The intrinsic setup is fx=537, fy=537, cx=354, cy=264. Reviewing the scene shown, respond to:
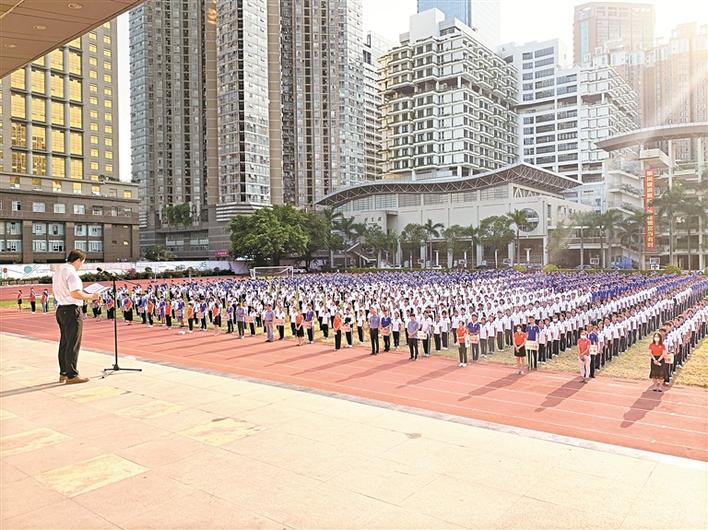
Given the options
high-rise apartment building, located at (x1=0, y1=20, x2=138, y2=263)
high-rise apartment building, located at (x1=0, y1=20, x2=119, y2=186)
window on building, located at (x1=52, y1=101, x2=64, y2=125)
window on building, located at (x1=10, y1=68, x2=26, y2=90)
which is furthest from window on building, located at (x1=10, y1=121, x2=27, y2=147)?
window on building, located at (x1=10, y1=68, x2=26, y2=90)

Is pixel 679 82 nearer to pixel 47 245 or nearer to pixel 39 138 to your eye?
pixel 39 138

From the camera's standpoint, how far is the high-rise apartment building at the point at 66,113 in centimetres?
6425

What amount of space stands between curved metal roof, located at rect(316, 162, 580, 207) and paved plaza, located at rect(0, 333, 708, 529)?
75922 mm

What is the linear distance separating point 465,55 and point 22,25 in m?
104

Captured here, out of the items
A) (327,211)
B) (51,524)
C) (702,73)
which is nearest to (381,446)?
(51,524)

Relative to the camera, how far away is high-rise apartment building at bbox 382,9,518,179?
99.6 meters

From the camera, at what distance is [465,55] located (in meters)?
101

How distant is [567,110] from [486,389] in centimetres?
11974

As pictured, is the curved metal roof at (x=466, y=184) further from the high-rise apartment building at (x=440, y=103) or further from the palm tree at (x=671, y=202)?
the palm tree at (x=671, y=202)

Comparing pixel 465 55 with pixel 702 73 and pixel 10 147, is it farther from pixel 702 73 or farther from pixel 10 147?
pixel 10 147

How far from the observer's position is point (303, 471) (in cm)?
541

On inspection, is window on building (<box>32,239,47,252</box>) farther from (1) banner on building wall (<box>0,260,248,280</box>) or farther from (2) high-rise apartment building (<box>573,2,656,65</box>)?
(2) high-rise apartment building (<box>573,2,656,65</box>)

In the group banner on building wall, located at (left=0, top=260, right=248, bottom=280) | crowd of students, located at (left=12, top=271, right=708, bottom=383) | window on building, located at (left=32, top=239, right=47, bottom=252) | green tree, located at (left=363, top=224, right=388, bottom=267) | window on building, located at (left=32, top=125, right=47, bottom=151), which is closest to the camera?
crowd of students, located at (left=12, top=271, right=708, bottom=383)

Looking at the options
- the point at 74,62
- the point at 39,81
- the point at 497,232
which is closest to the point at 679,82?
the point at 497,232
